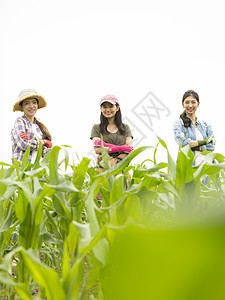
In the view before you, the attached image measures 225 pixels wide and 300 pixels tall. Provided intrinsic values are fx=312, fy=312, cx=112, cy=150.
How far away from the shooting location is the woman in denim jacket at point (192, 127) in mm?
2434

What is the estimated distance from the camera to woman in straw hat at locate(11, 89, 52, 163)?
6.56ft

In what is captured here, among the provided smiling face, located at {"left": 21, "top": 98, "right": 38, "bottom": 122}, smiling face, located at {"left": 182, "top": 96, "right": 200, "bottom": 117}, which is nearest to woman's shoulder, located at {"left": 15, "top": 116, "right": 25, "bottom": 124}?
smiling face, located at {"left": 21, "top": 98, "right": 38, "bottom": 122}

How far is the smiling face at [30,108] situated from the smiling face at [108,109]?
48 cm

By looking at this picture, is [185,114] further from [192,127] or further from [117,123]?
[117,123]

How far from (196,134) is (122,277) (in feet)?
8.15

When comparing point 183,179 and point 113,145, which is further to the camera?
point 113,145

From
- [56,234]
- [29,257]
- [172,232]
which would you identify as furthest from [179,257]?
[56,234]

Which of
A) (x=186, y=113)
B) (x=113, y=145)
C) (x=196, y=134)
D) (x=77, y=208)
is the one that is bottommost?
(x=77, y=208)

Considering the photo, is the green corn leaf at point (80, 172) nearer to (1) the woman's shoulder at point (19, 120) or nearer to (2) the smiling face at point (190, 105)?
(1) the woman's shoulder at point (19, 120)

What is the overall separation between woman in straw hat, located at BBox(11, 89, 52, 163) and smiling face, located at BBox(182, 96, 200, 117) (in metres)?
1.15

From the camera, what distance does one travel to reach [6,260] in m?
0.26

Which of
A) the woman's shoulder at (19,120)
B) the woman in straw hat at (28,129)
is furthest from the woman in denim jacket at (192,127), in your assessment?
the woman's shoulder at (19,120)

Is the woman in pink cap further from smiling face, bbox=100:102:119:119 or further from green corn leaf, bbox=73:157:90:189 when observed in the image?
green corn leaf, bbox=73:157:90:189

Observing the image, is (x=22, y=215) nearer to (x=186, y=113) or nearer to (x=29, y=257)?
(x=29, y=257)
